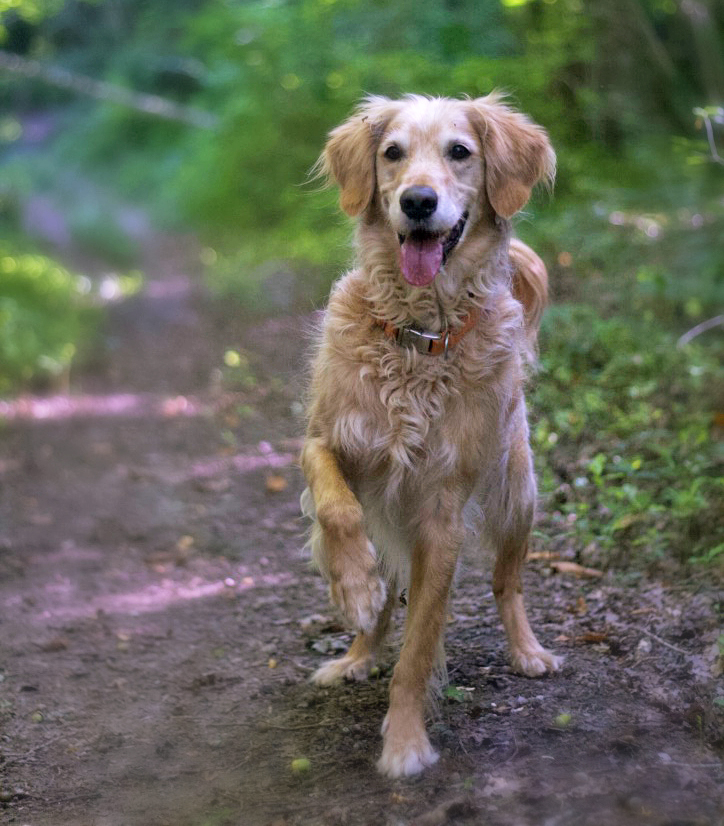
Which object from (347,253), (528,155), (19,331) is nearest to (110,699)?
(347,253)

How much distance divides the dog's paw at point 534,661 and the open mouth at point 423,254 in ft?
4.73

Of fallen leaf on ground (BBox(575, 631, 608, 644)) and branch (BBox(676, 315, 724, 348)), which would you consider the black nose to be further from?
branch (BBox(676, 315, 724, 348))

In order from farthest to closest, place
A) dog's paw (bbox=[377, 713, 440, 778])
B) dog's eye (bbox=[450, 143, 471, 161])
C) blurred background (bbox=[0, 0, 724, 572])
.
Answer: blurred background (bbox=[0, 0, 724, 572])
dog's eye (bbox=[450, 143, 471, 161])
dog's paw (bbox=[377, 713, 440, 778])

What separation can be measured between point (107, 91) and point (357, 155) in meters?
22.0

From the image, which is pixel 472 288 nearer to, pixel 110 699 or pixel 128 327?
pixel 110 699

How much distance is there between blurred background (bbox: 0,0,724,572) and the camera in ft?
16.7

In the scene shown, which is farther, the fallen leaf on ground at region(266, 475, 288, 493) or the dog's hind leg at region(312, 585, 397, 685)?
the fallen leaf on ground at region(266, 475, 288, 493)

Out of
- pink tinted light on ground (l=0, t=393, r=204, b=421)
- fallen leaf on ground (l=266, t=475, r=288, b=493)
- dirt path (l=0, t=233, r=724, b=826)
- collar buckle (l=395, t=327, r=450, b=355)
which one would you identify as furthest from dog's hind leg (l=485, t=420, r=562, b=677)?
pink tinted light on ground (l=0, t=393, r=204, b=421)

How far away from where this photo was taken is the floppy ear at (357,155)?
11.8 ft

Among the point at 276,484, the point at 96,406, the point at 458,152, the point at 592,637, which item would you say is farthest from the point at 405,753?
the point at 96,406

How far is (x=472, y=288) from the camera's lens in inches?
135

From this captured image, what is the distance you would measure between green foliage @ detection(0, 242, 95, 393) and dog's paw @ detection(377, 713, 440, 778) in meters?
6.94

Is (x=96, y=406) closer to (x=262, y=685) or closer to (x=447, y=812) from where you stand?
(x=262, y=685)

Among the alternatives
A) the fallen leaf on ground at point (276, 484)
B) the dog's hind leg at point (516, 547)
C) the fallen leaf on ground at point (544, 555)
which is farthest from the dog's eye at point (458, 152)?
the fallen leaf on ground at point (276, 484)
